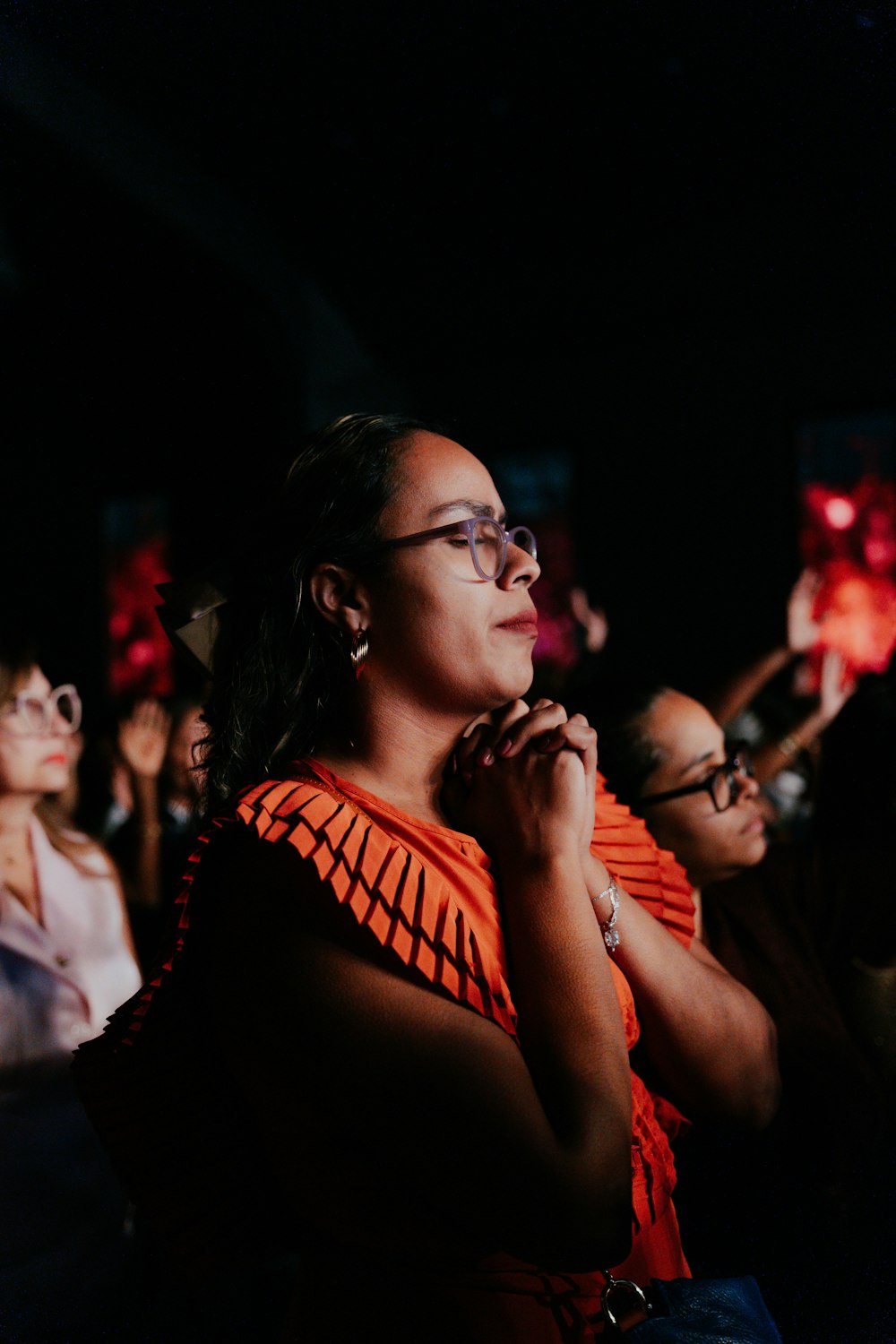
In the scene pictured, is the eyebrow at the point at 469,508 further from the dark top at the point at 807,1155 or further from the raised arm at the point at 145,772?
the raised arm at the point at 145,772

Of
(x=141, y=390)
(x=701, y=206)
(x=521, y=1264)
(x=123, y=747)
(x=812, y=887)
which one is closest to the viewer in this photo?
(x=521, y=1264)

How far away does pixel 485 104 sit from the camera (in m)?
2.86

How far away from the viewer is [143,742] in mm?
3412

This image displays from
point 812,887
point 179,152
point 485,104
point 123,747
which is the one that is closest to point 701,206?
point 485,104

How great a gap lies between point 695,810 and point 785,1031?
36 centimetres

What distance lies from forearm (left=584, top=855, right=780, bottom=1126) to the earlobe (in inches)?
13.4

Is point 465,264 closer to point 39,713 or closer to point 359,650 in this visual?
point 39,713

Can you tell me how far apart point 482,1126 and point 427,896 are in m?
0.19

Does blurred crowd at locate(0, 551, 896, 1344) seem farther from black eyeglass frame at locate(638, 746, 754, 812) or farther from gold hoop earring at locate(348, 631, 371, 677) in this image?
gold hoop earring at locate(348, 631, 371, 677)

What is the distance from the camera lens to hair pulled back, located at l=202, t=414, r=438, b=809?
3.43 feet

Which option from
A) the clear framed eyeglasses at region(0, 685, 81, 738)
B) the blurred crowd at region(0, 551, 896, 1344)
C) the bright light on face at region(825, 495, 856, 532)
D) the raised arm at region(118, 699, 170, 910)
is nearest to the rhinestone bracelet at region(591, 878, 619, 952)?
the blurred crowd at region(0, 551, 896, 1344)

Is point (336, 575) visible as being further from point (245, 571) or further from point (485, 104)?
point (485, 104)

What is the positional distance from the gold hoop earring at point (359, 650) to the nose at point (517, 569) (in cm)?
15

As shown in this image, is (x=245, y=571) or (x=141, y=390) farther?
(x=141, y=390)
